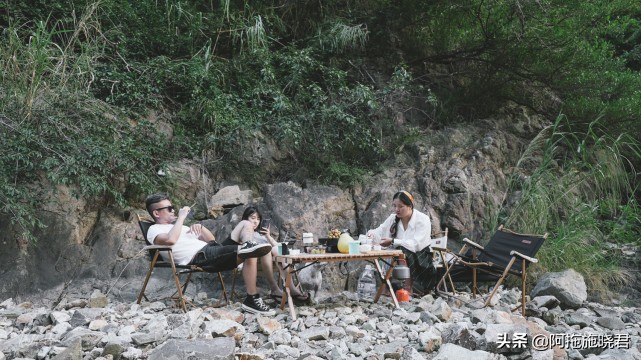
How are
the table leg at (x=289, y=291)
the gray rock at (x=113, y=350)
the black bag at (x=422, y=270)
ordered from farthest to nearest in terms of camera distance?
the black bag at (x=422, y=270), the table leg at (x=289, y=291), the gray rock at (x=113, y=350)

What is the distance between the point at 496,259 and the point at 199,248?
9.53 feet

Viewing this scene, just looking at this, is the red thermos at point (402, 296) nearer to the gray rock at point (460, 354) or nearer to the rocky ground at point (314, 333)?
the rocky ground at point (314, 333)

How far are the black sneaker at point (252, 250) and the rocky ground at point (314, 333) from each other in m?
0.48

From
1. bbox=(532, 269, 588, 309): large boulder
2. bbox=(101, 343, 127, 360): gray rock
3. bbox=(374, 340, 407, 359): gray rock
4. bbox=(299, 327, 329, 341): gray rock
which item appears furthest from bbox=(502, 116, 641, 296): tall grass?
bbox=(101, 343, 127, 360): gray rock

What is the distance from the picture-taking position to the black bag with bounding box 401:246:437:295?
18.1 ft

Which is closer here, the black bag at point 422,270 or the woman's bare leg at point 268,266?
the woman's bare leg at point 268,266

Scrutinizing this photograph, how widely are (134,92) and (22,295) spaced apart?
2.62 meters

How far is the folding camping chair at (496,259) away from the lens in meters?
5.10

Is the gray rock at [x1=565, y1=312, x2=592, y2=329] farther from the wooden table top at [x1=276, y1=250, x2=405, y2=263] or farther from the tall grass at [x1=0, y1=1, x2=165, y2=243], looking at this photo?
the tall grass at [x1=0, y1=1, x2=165, y2=243]

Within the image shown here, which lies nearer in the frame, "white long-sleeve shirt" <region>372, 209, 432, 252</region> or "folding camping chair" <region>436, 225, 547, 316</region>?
"folding camping chair" <region>436, 225, 547, 316</region>

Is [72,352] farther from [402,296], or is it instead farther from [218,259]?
[402,296]

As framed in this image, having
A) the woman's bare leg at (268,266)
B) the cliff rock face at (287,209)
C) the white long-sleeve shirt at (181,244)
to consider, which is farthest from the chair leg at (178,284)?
the cliff rock face at (287,209)

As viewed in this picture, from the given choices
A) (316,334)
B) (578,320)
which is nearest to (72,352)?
(316,334)

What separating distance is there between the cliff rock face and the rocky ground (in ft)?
2.05
